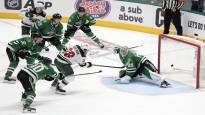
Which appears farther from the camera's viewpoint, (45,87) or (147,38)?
(147,38)

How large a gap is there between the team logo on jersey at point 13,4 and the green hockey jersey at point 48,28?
182 inches

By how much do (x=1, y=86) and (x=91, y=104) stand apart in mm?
1664

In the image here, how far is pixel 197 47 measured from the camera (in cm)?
755

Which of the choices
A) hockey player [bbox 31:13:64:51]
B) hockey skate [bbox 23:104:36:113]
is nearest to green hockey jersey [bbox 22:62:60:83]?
hockey skate [bbox 23:104:36:113]

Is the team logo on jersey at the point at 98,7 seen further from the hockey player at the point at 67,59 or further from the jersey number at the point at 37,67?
the jersey number at the point at 37,67

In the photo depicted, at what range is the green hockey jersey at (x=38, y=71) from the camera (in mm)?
6125

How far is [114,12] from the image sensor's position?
12188 millimetres

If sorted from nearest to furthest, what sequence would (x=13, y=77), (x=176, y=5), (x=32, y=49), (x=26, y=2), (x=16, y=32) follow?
1. (x=32, y=49)
2. (x=13, y=77)
3. (x=176, y=5)
4. (x=16, y=32)
5. (x=26, y=2)

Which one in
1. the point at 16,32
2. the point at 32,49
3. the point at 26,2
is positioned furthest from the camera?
the point at 26,2

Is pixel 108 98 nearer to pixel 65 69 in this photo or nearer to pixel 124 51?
pixel 65 69

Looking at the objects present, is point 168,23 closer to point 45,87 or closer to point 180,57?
point 180,57

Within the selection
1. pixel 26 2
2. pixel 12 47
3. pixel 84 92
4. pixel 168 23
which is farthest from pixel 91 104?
pixel 26 2

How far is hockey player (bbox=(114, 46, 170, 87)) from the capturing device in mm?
7547

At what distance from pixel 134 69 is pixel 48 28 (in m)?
1.65
